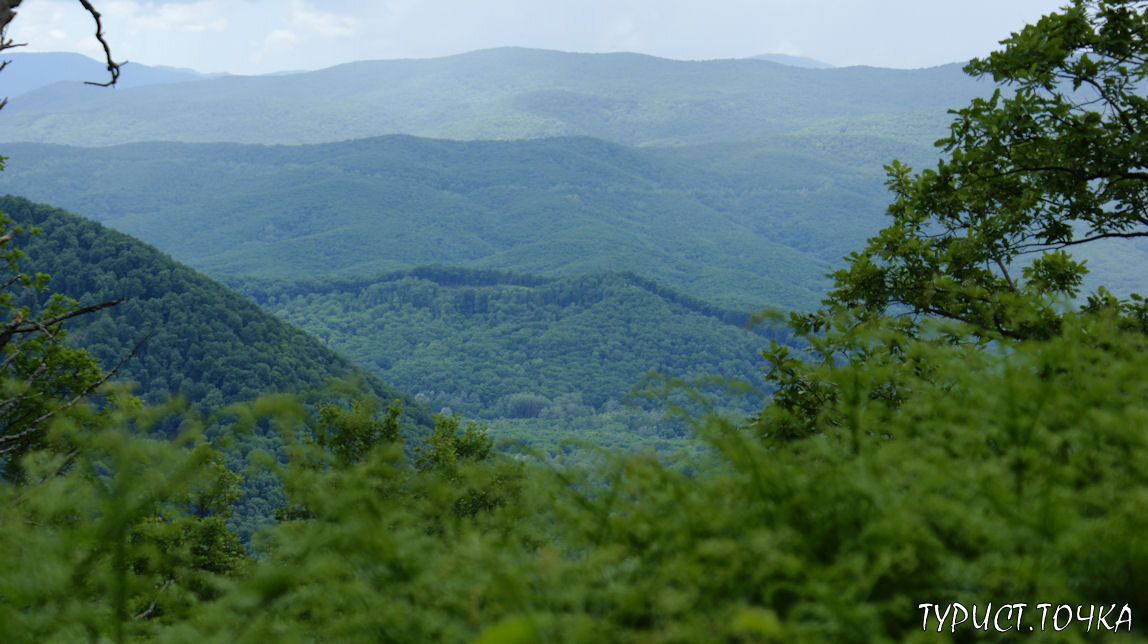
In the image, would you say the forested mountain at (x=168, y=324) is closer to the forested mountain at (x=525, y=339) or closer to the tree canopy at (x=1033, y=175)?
the forested mountain at (x=525, y=339)

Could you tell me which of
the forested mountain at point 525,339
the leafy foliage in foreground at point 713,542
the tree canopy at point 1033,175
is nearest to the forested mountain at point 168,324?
the forested mountain at point 525,339

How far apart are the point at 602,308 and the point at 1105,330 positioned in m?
188

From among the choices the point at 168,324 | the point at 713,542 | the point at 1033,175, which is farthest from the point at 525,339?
the point at 713,542

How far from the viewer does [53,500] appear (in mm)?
2225

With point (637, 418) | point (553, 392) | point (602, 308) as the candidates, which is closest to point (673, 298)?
point (602, 308)

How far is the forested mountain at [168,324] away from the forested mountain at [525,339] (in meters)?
61.9

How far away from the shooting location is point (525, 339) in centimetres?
18675

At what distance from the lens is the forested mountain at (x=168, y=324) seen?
282 ft

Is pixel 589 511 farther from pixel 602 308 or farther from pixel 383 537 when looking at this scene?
pixel 602 308

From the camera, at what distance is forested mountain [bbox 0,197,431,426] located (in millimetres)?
85938

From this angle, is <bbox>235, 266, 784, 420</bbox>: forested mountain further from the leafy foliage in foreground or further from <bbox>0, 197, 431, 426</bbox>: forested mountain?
the leafy foliage in foreground

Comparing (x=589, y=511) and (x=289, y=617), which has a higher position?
(x=589, y=511)

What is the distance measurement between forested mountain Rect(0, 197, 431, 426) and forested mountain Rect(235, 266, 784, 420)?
61905mm

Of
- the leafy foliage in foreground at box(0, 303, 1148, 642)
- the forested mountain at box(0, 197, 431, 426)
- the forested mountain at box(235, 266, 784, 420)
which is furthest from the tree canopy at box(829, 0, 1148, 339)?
the forested mountain at box(235, 266, 784, 420)
